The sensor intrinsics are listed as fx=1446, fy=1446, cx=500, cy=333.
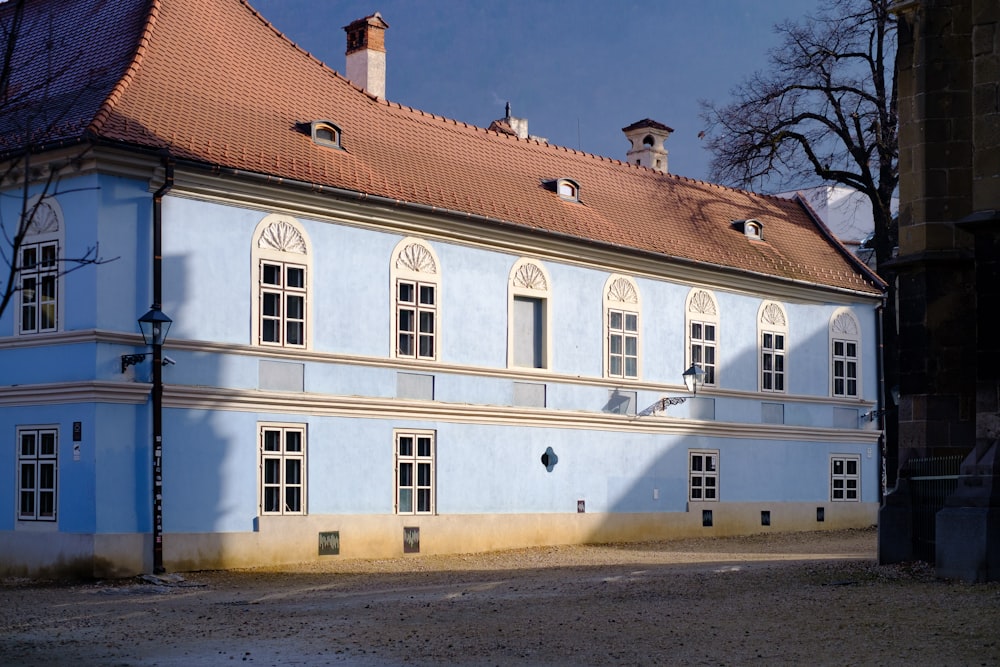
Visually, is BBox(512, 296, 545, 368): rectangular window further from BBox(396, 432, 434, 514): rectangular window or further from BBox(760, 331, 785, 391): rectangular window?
BBox(760, 331, 785, 391): rectangular window

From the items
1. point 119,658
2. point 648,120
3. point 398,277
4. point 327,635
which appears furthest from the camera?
point 648,120

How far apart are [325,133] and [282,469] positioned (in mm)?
6261

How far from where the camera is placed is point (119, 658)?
1234cm

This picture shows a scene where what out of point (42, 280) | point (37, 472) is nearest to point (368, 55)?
point (42, 280)

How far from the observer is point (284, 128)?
25.3 metres

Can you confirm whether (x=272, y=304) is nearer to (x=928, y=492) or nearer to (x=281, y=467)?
(x=281, y=467)

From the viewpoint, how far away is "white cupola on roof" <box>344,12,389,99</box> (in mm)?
31844

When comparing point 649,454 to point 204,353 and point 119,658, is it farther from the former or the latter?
point 119,658

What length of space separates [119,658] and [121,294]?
33.3 feet

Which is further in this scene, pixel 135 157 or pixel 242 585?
pixel 135 157

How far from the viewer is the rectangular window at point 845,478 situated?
35594 millimetres

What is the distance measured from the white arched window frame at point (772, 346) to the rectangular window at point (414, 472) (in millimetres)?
10681

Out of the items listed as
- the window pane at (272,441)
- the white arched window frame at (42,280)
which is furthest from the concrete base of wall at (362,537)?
the white arched window frame at (42,280)

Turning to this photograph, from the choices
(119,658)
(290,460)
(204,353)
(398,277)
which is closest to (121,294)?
(204,353)
